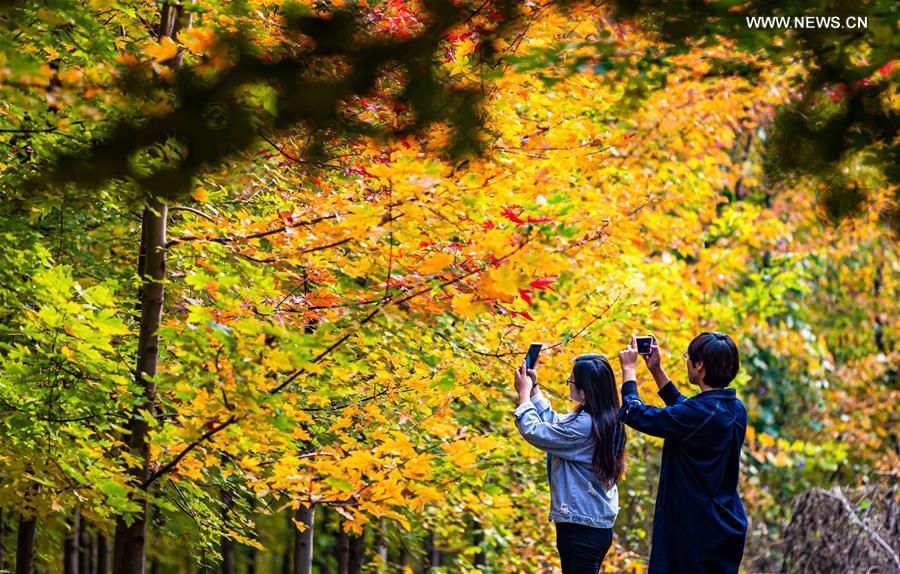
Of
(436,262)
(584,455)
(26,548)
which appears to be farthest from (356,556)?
(436,262)

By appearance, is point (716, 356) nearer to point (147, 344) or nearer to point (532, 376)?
point (532, 376)

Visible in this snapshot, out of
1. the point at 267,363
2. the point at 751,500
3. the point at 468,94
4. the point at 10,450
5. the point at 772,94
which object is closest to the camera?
the point at 468,94

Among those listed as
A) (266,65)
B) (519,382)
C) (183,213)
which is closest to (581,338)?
(519,382)

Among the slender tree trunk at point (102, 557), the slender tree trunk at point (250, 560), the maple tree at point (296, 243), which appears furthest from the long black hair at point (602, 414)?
the slender tree trunk at point (250, 560)

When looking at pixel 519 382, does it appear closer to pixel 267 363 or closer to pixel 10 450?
pixel 267 363

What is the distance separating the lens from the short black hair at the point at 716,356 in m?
4.02

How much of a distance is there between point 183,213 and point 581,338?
243 centimetres

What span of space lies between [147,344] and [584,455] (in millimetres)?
2234

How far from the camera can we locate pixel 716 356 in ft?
13.2

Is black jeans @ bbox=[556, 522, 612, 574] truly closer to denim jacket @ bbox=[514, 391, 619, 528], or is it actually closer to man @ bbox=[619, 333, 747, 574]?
denim jacket @ bbox=[514, 391, 619, 528]

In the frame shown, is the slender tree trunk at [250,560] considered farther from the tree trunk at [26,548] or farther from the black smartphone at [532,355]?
the black smartphone at [532,355]

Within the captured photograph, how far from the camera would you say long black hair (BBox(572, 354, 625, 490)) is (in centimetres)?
454

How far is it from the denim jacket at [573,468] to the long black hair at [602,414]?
0.04 meters

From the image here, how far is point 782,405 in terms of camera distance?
52.7ft
